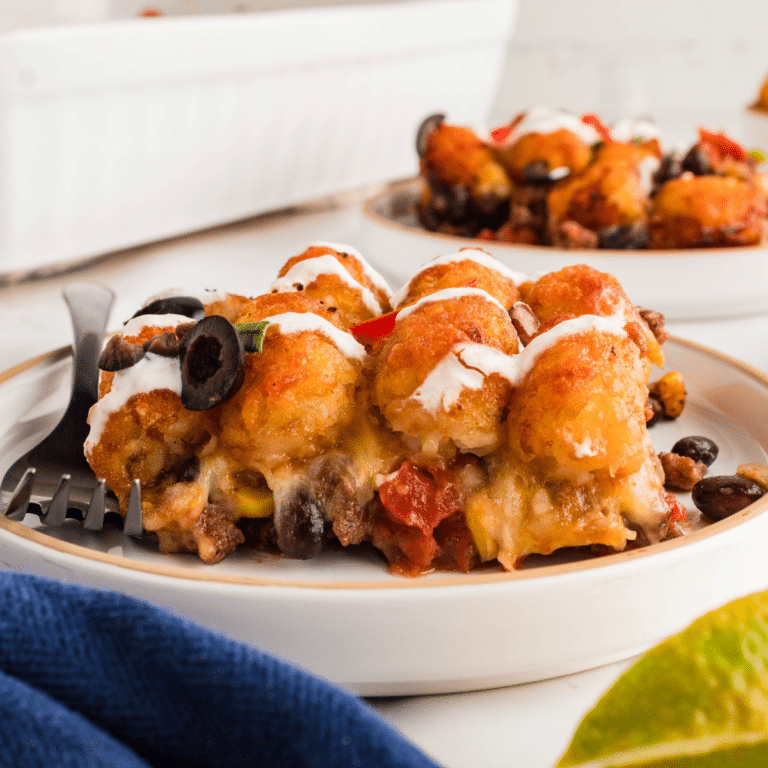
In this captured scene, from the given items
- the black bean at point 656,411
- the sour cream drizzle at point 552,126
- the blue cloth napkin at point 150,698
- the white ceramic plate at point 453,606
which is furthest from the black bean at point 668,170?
the blue cloth napkin at point 150,698

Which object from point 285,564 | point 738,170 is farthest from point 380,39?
point 285,564

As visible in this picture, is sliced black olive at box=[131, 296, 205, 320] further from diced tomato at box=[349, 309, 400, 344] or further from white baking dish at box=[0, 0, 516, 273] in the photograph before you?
white baking dish at box=[0, 0, 516, 273]

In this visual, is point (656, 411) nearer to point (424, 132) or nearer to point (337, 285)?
point (337, 285)

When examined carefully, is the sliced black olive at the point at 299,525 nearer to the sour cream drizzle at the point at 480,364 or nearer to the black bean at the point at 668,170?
the sour cream drizzle at the point at 480,364

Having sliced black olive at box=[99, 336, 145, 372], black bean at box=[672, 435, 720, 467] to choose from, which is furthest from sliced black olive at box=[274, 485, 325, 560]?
black bean at box=[672, 435, 720, 467]

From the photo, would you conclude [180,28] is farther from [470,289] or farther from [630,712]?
[630,712]

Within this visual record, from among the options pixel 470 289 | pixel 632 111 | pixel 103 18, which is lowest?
pixel 632 111
